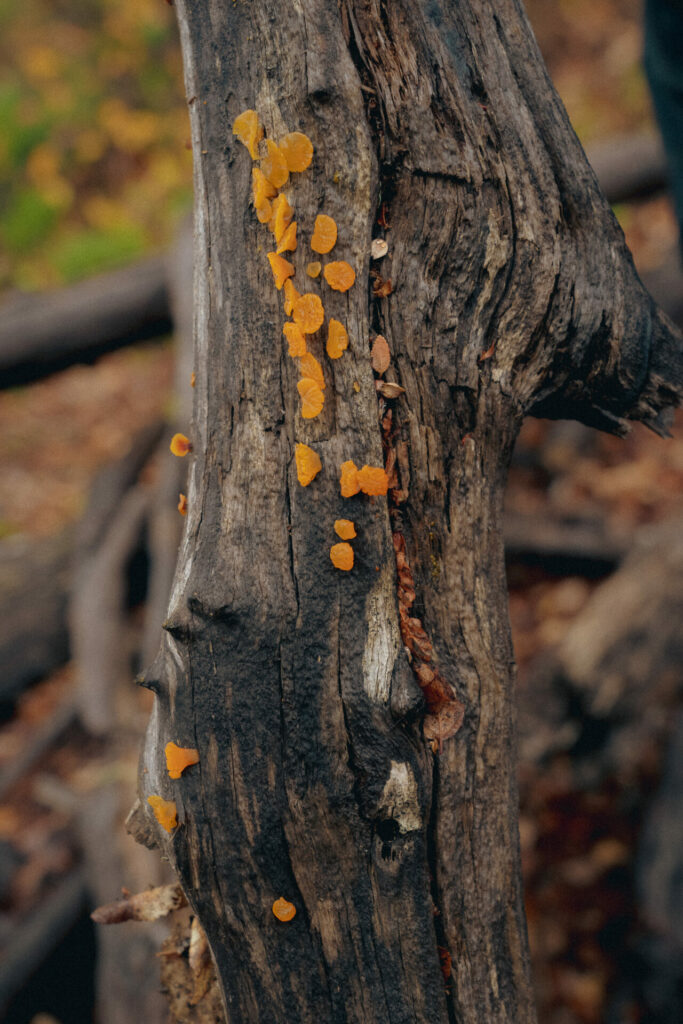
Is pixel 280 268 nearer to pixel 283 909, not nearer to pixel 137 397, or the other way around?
pixel 283 909

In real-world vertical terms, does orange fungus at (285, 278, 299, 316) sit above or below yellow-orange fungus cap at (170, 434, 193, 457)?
above

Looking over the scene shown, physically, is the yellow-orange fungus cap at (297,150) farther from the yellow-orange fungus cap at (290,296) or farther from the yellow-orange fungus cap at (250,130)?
the yellow-orange fungus cap at (290,296)

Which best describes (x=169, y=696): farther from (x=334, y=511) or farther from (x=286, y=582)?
(x=334, y=511)

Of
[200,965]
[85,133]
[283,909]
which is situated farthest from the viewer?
[85,133]

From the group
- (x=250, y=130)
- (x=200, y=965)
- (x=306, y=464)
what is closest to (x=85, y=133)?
(x=250, y=130)

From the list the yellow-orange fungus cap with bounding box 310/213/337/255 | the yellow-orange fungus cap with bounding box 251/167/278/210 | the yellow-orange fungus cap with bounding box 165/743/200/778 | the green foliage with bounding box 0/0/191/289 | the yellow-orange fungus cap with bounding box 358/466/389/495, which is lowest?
the yellow-orange fungus cap with bounding box 165/743/200/778

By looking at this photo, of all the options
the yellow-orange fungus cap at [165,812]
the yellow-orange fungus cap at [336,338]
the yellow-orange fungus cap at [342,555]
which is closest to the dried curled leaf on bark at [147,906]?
the yellow-orange fungus cap at [165,812]

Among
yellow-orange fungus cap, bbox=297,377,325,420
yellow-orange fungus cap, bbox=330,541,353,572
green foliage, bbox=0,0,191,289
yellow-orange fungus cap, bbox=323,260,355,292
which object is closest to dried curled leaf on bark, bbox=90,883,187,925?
yellow-orange fungus cap, bbox=330,541,353,572

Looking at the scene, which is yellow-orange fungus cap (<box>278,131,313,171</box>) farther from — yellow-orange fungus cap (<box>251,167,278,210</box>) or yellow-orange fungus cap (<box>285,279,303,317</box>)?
yellow-orange fungus cap (<box>285,279,303,317</box>)
